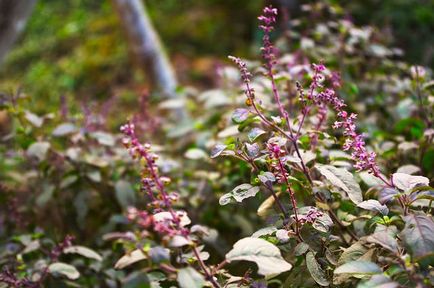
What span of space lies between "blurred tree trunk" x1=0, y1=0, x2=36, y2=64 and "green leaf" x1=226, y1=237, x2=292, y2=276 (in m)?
1.97

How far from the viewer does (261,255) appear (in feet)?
3.74

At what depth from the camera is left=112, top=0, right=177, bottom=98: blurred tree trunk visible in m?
3.51

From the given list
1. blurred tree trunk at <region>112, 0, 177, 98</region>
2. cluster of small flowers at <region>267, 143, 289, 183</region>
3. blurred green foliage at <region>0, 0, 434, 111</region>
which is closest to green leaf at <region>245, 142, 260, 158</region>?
cluster of small flowers at <region>267, 143, 289, 183</region>

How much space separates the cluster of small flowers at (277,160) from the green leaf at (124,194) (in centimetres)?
98

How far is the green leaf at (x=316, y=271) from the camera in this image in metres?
1.23

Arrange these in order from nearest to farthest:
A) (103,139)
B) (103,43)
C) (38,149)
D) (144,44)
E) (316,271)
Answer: (316,271)
(38,149)
(103,139)
(144,44)
(103,43)

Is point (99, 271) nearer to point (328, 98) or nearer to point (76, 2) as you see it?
point (328, 98)

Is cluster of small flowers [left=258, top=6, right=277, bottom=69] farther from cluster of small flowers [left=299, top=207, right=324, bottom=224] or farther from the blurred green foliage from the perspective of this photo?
the blurred green foliage

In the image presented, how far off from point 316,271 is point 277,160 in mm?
329

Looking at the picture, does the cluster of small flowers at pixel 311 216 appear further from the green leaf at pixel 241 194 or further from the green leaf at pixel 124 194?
the green leaf at pixel 124 194

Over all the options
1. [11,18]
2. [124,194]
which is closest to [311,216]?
[124,194]

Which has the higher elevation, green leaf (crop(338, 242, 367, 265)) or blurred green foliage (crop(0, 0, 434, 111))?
blurred green foliage (crop(0, 0, 434, 111))

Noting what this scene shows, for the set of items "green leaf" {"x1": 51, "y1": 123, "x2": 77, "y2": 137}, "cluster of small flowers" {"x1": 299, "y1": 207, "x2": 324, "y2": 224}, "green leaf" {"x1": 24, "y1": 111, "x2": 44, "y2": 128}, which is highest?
"green leaf" {"x1": 24, "y1": 111, "x2": 44, "y2": 128}

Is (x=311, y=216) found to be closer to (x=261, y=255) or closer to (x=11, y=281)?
(x=261, y=255)
